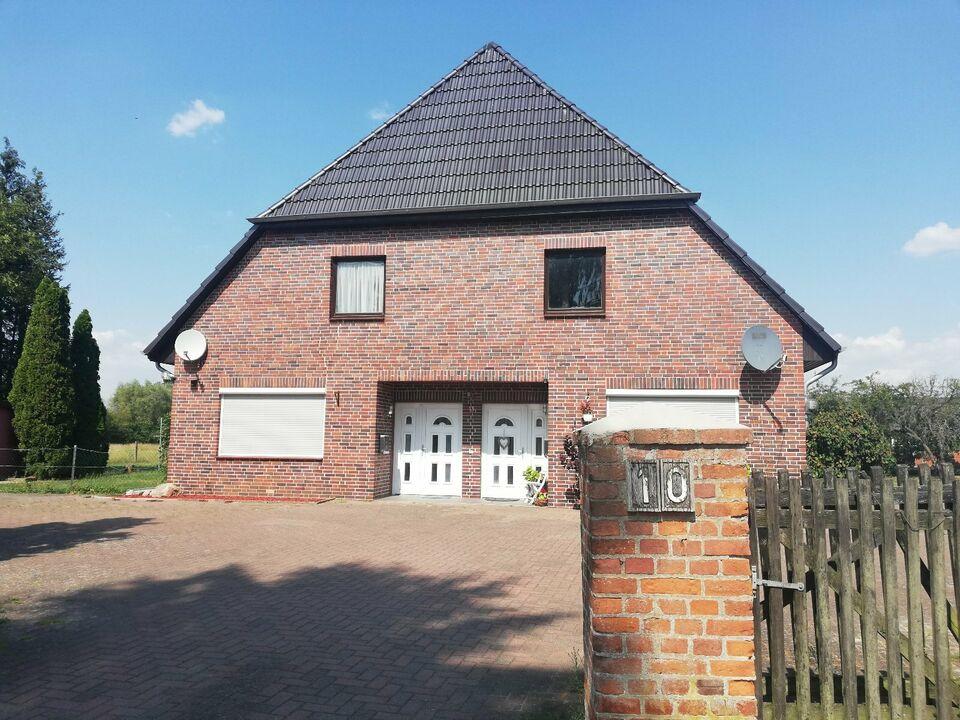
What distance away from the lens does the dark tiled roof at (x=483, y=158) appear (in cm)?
1331

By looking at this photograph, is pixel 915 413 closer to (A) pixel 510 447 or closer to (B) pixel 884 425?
(B) pixel 884 425

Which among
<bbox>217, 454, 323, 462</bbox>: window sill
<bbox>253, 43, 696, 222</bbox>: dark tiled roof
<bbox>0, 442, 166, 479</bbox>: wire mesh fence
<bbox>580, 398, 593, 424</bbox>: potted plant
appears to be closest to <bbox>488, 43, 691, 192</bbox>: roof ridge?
<bbox>253, 43, 696, 222</bbox>: dark tiled roof

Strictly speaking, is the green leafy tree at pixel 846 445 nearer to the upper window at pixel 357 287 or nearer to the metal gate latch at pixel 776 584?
the upper window at pixel 357 287

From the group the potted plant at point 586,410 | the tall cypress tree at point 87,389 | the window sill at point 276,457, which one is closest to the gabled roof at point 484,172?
the window sill at point 276,457

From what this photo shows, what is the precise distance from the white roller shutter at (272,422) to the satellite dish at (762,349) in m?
8.49

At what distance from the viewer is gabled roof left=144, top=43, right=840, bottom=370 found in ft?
42.2

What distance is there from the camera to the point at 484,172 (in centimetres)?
1405

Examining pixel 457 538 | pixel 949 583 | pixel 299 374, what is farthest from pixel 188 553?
pixel 949 583

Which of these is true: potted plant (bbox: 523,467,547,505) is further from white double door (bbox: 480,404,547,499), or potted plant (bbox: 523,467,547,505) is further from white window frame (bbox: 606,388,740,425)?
white window frame (bbox: 606,388,740,425)

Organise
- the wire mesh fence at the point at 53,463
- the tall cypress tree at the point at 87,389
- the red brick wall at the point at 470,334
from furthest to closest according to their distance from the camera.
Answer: the tall cypress tree at the point at 87,389 < the wire mesh fence at the point at 53,463 < the red brick wall at the point at 470,334

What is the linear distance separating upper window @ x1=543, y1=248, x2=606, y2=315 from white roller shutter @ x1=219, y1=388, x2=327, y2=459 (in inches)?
208

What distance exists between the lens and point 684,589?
2523 mm

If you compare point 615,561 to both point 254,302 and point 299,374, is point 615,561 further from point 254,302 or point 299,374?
point 254,302

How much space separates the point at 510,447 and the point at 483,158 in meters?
6.33
